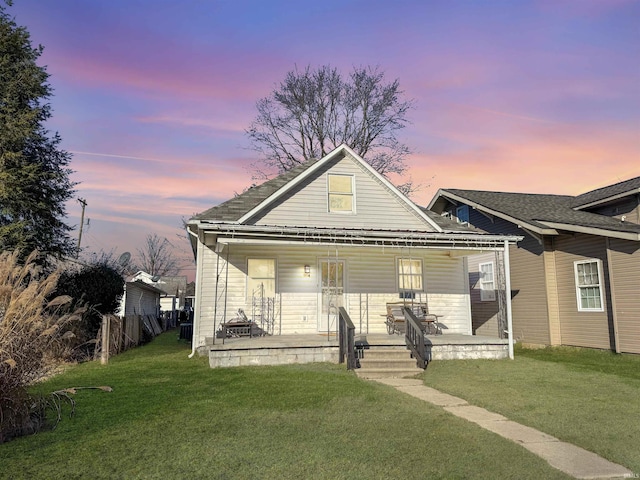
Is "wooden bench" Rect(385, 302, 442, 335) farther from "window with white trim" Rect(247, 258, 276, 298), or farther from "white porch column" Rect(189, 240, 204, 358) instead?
"white porch column" Rect(189, 240, 204, 358)

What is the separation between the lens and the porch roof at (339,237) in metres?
10.7

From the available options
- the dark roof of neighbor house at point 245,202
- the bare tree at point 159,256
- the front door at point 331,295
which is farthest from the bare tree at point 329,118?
the bare tree at point 159,256

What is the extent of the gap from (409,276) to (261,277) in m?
4.75

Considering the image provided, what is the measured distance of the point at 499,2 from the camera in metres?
11.7

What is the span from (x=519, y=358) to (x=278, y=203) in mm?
7869

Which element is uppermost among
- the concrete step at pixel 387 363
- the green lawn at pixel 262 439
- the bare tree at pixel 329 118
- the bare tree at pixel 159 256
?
the bare tree at pixel 329 118

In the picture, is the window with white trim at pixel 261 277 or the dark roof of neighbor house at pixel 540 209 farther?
the dark roof of neighbor house at pixel 540 209

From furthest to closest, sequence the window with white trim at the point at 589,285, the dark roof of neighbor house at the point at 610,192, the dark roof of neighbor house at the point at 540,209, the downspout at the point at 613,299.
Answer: the dark roof of neighbor house at the point at 610,192 < the dark roof of neighbor house at the point at 540,209 < the window with white trim at the point at 589,285 < the downspout at the point at 613,299

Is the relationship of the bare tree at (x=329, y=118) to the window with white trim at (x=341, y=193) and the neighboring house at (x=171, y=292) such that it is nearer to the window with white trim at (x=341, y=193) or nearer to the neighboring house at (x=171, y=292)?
the window with white trim at (x=341, y=193)

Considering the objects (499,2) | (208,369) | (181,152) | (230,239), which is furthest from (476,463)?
(181,152)

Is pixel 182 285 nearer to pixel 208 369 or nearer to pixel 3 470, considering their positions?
pixel 208 369

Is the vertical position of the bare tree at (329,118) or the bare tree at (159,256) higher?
the bare tree at (329,118)

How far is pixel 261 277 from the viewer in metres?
12.8

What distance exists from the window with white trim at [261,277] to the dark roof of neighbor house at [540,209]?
8501 millimetres
